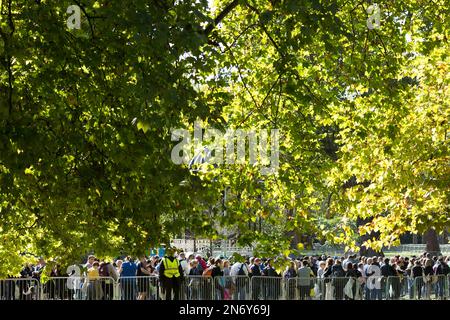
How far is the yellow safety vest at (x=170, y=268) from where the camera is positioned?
23062mm

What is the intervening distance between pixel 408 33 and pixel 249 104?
12.2 feet

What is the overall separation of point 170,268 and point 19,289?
364 cm

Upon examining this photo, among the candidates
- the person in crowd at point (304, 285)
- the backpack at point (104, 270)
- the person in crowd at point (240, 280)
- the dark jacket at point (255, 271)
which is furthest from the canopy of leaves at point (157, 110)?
the dark jacket at point (255, 271)

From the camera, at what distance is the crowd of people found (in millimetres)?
23250

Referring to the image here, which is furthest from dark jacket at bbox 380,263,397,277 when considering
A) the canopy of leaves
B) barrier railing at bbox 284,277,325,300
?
the canopy of leaves

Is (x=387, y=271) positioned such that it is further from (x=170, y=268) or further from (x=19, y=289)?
(x=19, y=289)

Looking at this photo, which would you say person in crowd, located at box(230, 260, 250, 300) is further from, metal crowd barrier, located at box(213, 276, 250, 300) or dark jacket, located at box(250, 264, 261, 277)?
dark jacket, located at box(250, 264, 261, 277)

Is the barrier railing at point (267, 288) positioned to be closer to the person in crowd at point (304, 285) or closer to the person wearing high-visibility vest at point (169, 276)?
the person in crowd at point (304, 285)

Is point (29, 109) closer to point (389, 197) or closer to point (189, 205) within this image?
point (189, 205)

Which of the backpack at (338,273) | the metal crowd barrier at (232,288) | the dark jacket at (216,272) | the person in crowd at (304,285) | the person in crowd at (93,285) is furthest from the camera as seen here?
the backpack at (338,273)

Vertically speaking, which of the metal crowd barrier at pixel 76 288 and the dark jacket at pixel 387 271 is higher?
the dark jacket at pixel 387 271

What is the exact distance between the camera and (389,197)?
19.8m

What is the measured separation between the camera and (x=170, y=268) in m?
23.0

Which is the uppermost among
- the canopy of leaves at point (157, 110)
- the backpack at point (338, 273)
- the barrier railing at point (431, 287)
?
the canopy of leaves at point (157, 110)
